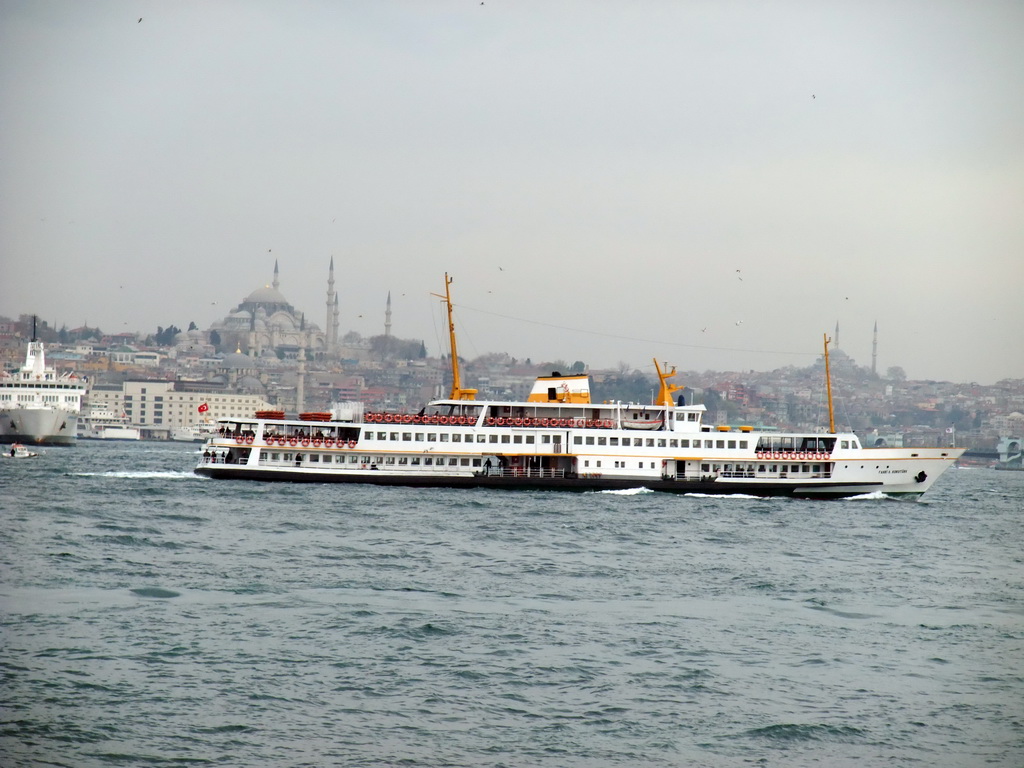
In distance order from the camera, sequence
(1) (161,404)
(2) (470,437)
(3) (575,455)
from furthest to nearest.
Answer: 1. (1) (161,404)
2. (2) (470,437)
3. (3) (575,455)

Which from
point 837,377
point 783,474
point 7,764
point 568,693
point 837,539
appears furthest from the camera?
point 837,377

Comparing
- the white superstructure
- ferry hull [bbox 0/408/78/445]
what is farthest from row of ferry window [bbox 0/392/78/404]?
the white superstructure

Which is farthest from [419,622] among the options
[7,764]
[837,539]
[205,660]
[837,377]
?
[837,377]

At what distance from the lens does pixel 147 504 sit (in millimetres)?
34469

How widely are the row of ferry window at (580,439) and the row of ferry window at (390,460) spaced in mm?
684

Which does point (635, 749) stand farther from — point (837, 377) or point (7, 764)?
point (837, 377)

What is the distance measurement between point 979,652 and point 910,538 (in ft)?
49.2

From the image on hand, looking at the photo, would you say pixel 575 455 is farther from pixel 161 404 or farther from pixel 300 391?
pixel 300 391

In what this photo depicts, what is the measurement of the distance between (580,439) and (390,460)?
22.2 ft

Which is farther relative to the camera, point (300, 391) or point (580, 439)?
point (300, 391)

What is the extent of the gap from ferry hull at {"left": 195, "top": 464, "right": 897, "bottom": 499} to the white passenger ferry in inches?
1.4

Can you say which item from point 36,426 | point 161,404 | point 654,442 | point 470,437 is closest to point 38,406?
point 36,426

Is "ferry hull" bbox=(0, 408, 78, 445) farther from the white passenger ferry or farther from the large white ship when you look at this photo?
the white passenger ferry

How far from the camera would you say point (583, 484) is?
41906mm
